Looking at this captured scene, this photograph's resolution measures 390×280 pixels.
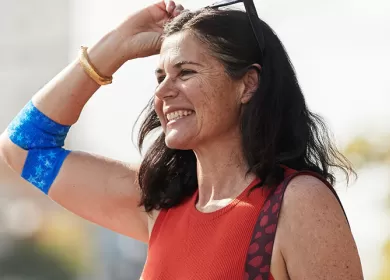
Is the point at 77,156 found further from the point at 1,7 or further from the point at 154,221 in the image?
the point at 1,7

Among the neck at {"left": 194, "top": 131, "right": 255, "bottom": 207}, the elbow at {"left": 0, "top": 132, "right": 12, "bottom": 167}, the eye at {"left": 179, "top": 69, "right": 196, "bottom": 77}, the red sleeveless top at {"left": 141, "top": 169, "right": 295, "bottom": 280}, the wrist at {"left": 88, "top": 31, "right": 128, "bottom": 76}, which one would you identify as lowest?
the red sleeveless top at {"left": 141, "top": 169, "right": 295, "bottom": 280}

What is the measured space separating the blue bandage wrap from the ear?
0.65 m

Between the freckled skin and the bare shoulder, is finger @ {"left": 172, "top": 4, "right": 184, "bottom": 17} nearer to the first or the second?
the freckled skin

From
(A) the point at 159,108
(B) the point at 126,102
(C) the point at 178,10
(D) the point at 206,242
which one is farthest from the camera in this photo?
(B) the point at 126,102

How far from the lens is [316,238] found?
1.89m

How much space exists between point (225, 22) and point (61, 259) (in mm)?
2942

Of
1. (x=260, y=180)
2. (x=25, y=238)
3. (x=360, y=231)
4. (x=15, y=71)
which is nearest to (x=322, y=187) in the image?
(x=260, y=180)

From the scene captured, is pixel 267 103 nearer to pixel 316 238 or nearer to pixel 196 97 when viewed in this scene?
pixel 196 97

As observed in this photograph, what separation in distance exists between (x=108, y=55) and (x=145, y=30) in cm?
13

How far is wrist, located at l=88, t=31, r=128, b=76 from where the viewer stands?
2.51 metres

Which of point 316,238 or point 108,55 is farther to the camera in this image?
point 108,55

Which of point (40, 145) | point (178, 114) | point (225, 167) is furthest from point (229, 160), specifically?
point (40, 145)

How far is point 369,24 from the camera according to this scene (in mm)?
2973

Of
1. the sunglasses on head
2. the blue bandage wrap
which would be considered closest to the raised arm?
the blue bandage wrap
